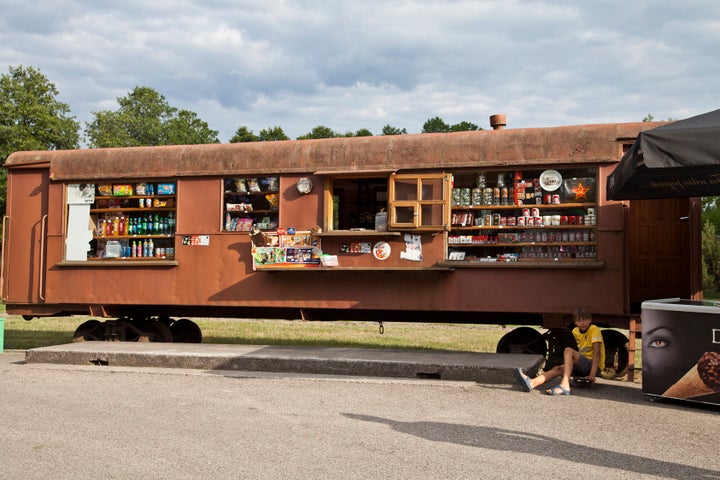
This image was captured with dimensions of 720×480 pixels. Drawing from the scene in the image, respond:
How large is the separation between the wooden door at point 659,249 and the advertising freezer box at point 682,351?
2517mm

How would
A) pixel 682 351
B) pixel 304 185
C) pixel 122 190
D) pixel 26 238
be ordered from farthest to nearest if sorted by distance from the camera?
1. pixel 26 238
2. pixel 122 190
3. pixel 304 185
4. pixel 682 351

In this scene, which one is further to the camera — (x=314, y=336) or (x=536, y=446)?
(x=314, y=336)

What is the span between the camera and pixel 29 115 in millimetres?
39438

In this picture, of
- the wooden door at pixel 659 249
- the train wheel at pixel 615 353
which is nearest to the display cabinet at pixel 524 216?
the train wheel at pixel 615 353

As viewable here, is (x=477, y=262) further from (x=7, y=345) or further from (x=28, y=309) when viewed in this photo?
(x=7, y=345)

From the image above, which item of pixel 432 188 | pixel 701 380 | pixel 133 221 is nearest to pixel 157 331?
pixel 133 221

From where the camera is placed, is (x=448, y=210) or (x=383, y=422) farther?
(x=448, y=210)

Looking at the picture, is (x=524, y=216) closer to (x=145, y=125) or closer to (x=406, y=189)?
(x=406, y=189)

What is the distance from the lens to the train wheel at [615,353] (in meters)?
8.57

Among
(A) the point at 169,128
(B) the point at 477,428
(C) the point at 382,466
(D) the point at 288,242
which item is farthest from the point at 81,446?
(A) the point at 169,128

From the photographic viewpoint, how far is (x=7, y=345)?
40.5 feet

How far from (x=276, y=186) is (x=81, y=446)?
526 centimetres

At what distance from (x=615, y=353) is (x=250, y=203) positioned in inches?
201

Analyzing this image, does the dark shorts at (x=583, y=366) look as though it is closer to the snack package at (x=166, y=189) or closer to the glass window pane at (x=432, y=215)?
the glass window pane at (x=432, y=215)
